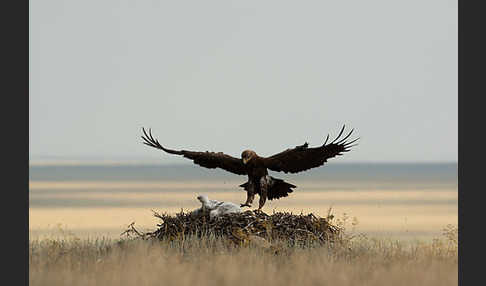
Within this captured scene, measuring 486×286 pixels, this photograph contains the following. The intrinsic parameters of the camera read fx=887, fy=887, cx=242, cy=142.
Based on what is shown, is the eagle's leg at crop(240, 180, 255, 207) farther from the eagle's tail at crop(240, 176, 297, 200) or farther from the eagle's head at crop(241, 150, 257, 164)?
the eagle's head at crop(241, 150, 257, 164)

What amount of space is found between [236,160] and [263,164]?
1.87 ft

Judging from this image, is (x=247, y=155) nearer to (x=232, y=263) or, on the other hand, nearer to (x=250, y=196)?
(x=250, y=196)

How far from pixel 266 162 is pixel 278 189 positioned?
0.77 meters

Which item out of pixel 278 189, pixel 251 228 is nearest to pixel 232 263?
pixel 251 228

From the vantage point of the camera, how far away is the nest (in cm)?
1703

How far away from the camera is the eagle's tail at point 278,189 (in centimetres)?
1823

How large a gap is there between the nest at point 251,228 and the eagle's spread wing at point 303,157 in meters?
0.95

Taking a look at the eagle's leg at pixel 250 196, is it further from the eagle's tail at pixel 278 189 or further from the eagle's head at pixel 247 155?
the eagle's head at pixel 247 155

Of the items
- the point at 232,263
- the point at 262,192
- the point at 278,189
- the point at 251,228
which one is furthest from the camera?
Answer: the point at 278,189

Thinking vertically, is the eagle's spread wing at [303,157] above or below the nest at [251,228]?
above

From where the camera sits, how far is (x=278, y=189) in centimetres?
1830

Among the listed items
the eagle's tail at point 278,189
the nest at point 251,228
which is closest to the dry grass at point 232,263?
the nest at point 251,228

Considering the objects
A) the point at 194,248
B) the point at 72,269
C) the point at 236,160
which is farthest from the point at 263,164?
the point at 72,269

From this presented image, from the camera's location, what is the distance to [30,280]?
13.8m
